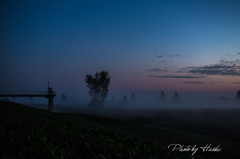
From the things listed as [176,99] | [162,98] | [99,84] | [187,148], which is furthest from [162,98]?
[187,148]

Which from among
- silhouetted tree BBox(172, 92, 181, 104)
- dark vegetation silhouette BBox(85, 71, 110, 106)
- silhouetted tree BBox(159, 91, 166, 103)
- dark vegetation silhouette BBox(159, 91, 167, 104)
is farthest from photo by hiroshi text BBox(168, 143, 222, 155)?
silhouetted tree BBox(159, 91, 166, 103)

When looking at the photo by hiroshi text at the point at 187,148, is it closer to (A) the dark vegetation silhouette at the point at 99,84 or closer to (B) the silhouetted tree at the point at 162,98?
(A) the dark vegetation silhouette at the point at 99,84

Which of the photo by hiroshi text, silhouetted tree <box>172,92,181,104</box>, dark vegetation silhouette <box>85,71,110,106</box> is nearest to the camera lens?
the photo by hiroshi text

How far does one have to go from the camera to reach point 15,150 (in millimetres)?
8172

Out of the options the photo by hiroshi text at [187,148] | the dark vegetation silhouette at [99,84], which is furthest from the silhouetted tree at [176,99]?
A: the photo by hiroshi text at [187,148]

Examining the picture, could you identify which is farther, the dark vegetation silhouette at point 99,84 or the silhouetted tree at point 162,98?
the silhouetted tree at point 162,98

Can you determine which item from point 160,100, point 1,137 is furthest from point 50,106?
point 160,100

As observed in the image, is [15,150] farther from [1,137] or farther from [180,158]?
[180,158]

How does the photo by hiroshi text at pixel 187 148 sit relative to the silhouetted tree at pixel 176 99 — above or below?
above

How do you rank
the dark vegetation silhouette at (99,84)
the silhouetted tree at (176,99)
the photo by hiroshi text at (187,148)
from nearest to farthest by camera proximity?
the photo by hiroshi text at (187,148), the dark vegetation silhouette at (99,84), the silhouetted tree at (176,99)

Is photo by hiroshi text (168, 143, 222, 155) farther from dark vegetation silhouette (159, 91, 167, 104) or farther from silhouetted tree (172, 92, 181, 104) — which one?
dark vegetation silhouette (159, 91, 167, 104)

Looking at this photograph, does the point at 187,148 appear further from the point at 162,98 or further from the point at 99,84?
the point at 162,98

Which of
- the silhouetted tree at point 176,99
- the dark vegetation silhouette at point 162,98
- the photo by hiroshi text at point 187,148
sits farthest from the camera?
the dark vegetation silhouette at point 162,98

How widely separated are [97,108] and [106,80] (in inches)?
646
